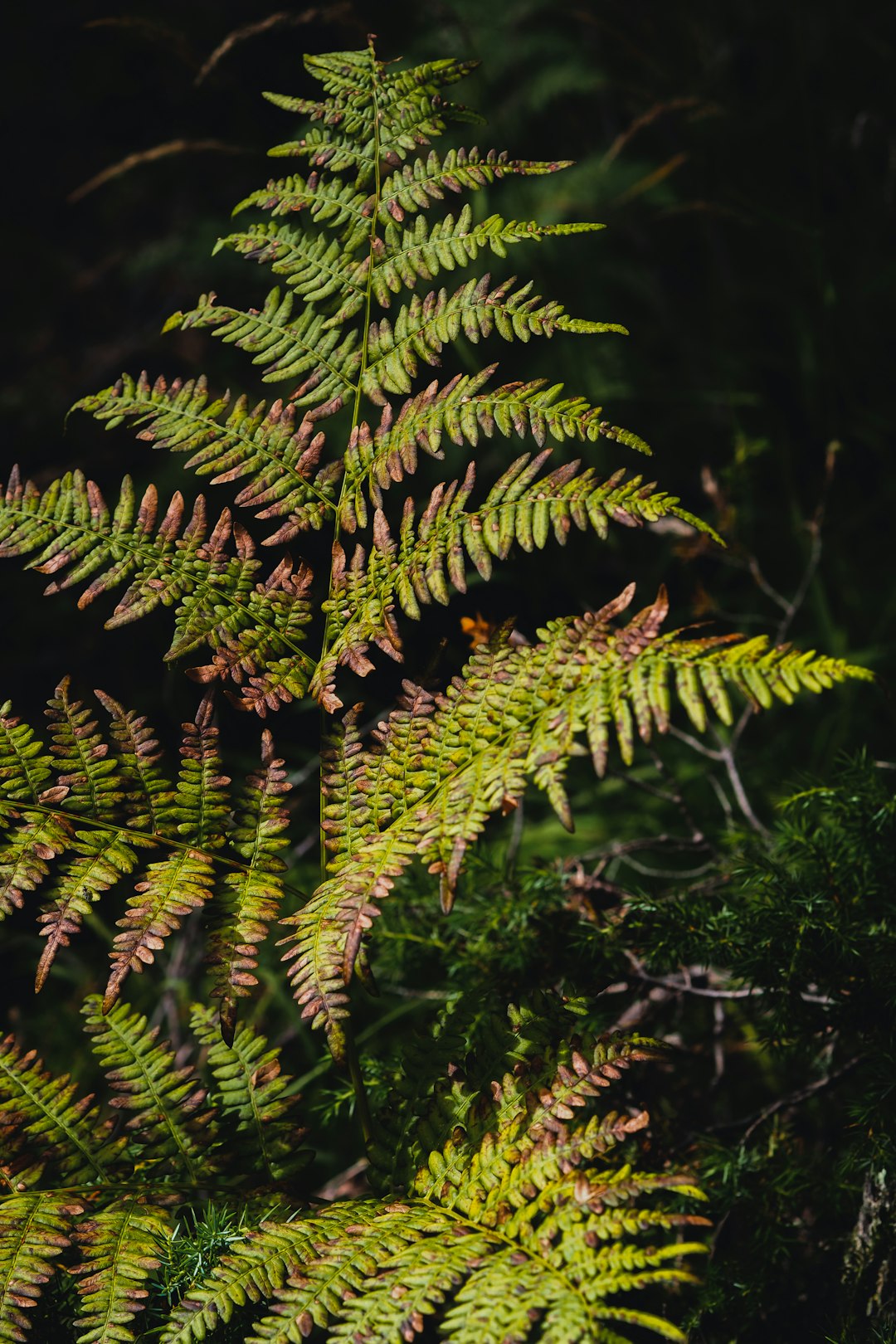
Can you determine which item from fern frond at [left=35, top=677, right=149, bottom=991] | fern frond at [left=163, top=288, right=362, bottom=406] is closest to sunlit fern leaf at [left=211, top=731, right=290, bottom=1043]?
fern frond at [left=35, top=677, right=149, bottom=991]

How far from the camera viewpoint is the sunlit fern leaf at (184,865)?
1.12 m

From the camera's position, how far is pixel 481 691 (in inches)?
47.8

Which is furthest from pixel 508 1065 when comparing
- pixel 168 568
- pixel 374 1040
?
pixel 374 1040

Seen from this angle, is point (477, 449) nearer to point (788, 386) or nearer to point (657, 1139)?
point (788, 386)

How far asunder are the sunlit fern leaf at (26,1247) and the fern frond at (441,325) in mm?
1140

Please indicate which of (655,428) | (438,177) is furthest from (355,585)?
(655,428)

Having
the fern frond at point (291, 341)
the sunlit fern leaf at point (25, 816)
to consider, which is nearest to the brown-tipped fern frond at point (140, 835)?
the sunlit fern leaf at point (25, 816)

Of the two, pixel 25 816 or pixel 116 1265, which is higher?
pixel 25 816

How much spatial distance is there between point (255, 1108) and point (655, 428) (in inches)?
123

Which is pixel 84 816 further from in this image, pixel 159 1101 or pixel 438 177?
pixel 438 177

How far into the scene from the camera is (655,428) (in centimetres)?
382

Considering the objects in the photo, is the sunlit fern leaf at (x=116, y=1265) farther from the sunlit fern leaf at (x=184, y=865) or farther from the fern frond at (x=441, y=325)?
the fern frond at (x=441, y=325)

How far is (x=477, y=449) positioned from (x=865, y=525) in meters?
1.45

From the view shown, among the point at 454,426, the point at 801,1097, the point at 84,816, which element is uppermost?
the point at 454,426
